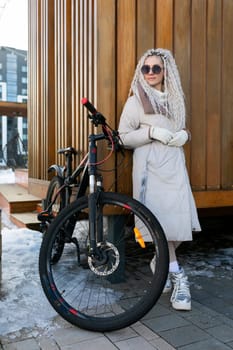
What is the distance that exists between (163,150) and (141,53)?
0.94 meters

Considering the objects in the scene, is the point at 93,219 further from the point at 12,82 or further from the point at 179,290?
the point at 12,82

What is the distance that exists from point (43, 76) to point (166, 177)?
2.66 metres

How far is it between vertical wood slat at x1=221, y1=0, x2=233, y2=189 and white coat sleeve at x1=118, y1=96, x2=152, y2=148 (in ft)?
3.65

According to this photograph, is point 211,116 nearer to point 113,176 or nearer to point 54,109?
point 113,176

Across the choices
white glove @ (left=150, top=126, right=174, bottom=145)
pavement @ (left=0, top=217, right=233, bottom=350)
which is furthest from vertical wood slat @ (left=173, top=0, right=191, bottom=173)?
pavement @ (left=0, top=217, right=233, bottom=350)

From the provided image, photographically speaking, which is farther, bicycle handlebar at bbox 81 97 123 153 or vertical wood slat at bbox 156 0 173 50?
vertical wood slat at bbox 156 0 173 50

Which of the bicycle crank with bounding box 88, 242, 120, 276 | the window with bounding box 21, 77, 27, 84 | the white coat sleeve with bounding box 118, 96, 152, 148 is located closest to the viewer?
the bicycle crank with bounding box 88, 242, 120, 276

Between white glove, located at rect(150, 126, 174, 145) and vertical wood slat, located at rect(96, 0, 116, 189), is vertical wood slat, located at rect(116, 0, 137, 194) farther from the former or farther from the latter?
white glove, located at rect(150, 126, 174, 145)

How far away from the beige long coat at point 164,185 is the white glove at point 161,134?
4 cm

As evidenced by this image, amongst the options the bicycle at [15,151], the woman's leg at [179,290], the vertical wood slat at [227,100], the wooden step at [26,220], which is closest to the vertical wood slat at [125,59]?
the woman's leg at [179,290]

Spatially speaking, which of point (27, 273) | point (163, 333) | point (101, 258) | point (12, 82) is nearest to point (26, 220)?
point (27, 273)

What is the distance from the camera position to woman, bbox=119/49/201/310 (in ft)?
8.22

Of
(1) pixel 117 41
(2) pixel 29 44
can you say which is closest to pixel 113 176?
(1) pixel 117 41

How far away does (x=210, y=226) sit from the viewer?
18.5 ft
